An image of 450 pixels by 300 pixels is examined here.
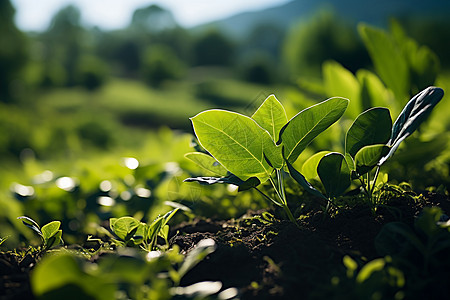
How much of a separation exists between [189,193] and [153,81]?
21394mm

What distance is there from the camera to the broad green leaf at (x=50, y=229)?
0.58 meters

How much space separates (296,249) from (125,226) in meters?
0.25

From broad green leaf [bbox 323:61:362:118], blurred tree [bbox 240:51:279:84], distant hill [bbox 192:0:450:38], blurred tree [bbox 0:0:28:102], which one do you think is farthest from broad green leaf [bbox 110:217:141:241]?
distant hill [bbox 192:0:450:38]

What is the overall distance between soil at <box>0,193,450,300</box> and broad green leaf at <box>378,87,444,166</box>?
108 millimetres

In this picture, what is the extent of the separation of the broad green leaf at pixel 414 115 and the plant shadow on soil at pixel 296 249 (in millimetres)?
106

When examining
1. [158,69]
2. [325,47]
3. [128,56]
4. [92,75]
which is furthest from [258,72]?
[128,56]

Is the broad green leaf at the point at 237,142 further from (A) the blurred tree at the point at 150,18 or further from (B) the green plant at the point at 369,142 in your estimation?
(A) the blurred tree at the point at 150,18

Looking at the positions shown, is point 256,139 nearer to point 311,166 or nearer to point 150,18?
point 311,166

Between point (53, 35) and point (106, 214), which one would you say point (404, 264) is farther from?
point (53, 35)

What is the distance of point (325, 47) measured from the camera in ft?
50.0

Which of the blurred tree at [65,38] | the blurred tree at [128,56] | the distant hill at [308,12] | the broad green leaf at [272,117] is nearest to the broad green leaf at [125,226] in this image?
the broad green leaf at [272,117]

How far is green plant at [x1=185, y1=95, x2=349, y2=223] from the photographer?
21.1 inches

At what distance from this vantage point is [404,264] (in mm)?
469

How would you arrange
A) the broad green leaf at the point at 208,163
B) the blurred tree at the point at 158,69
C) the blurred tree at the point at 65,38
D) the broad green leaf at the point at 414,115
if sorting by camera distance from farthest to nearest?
1. the blurred tree at the point at 65,38
2. the blurred tree at the point at 158,69
3. the broad green leaf at the point at 208,163
4. the broad green leaf at the point at 414,115
